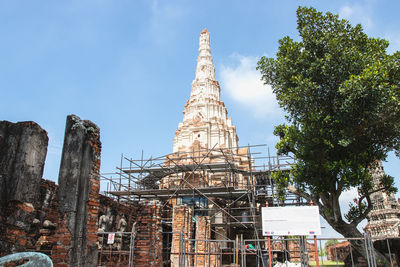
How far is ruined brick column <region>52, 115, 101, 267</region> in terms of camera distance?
5125 mm

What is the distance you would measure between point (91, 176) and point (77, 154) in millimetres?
494

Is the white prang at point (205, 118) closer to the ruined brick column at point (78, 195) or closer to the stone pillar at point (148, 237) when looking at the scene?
the stone pillar at point (148, 237)

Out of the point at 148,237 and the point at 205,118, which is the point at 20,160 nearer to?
the point at 148,237

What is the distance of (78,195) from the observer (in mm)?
5449

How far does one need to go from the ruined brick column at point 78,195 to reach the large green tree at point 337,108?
797 centimetres

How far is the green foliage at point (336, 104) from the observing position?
394 inches

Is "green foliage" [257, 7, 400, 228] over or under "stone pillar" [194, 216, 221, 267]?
over

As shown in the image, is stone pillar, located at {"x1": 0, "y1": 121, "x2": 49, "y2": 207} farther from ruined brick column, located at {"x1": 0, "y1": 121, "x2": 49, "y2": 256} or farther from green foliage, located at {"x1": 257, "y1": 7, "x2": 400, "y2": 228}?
green foliage, located at {"x1": 257, "y1": 7, "x2": 400, "y2": 228}

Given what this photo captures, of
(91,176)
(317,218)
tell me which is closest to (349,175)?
(317,218)

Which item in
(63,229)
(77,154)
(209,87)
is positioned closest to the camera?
(63,229)

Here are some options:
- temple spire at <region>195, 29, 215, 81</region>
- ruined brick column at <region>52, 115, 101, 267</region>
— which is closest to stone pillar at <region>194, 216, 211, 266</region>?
ruined brick column at <region>52, 115, 101, 267</region>

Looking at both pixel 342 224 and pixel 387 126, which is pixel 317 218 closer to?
pixel 342 224

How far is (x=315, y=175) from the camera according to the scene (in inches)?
451

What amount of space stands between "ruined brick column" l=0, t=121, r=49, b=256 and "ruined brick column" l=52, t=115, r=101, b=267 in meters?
0.78
